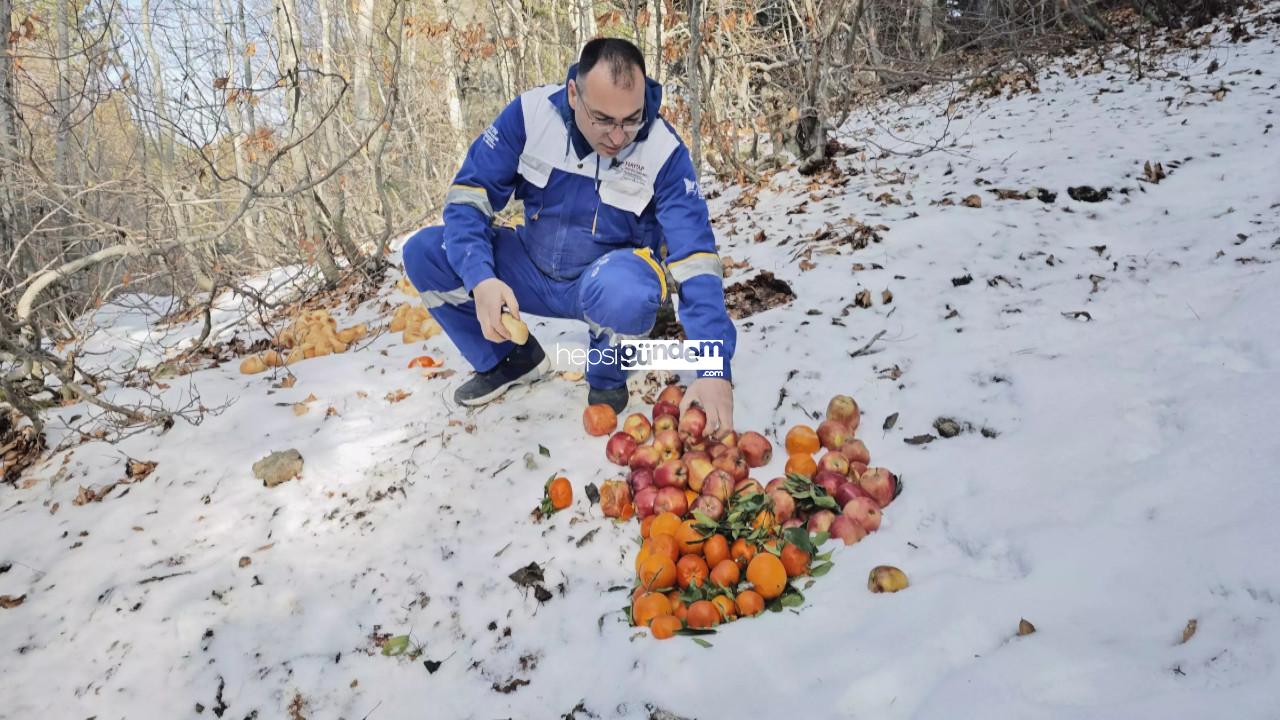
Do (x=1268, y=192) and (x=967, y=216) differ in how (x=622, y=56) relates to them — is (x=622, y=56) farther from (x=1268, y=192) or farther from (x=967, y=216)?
(x=1268, y=192)

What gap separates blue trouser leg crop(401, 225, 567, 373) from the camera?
9.07 ft

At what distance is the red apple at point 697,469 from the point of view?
2.12 meters

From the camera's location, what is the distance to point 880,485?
6.57 ft

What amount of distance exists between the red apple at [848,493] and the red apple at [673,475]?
51 cm

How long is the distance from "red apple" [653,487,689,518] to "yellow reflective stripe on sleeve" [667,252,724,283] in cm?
78

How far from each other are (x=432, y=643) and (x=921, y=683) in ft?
4.62

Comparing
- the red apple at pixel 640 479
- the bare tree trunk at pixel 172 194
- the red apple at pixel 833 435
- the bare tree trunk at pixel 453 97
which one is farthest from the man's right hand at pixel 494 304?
the bare tree trunk at pixel 453 97

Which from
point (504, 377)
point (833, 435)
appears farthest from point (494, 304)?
point (833, 435)

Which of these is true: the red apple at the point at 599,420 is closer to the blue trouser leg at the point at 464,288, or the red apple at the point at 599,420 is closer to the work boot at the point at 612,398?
the work boot at the point at 612,398

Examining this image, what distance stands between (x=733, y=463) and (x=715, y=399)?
0.76ft

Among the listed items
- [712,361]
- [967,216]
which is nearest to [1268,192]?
[967,216]

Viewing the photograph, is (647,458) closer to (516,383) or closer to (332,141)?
(516,383)

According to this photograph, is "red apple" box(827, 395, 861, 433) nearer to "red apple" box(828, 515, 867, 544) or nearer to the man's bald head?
"red apple" box(828, 515, 867, 544)

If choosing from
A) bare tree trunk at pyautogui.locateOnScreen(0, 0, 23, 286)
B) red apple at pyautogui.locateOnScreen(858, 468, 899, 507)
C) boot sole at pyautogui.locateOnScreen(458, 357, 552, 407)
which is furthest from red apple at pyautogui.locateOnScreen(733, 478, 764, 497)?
bare tree trunk at pyautogui.locateOnScreen(0, 0, 23, 286)
